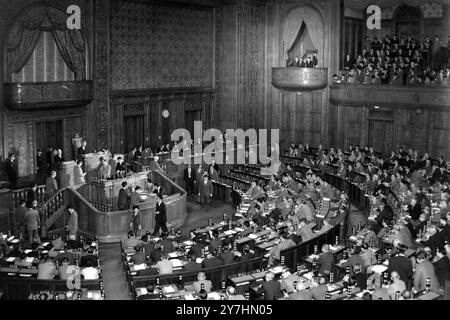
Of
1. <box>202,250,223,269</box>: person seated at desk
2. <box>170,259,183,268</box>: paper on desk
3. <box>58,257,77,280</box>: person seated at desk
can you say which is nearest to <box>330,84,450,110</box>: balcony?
<box>202,250,223,269</box>: person seated at desk

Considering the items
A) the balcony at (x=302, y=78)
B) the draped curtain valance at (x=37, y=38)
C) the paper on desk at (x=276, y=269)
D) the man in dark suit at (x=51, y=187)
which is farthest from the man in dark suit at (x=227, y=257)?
the balcony at (x=302, y=78)

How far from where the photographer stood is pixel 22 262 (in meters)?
13.5

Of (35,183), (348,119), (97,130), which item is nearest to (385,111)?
(348,119)

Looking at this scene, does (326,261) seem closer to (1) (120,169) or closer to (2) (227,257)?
(2) (227,257)

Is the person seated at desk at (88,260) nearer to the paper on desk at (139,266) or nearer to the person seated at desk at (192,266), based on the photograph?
the paper on desk at (139,266)

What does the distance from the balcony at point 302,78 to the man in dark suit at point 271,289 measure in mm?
20073

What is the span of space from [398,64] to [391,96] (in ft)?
5.72

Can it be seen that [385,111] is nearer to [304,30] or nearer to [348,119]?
[348,119]

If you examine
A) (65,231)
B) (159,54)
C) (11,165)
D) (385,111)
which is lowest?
(65,231)

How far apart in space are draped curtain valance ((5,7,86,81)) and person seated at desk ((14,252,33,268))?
33.0ft

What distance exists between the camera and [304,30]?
1226 inches

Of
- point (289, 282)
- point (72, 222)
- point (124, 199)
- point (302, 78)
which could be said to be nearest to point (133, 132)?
point (124, 199)
